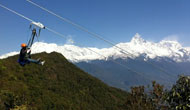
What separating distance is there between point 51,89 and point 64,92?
19.9 feet

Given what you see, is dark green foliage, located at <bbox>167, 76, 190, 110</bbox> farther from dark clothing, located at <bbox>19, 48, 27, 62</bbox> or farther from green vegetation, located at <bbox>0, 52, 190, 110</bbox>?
dark clothing, located at <bbox>19, 48, 27, 62</bbox>

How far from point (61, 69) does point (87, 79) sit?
15089 millimetres

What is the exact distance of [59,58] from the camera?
357 feet

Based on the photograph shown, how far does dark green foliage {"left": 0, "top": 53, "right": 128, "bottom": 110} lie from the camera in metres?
52.6

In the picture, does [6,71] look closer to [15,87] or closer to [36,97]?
[15,87]

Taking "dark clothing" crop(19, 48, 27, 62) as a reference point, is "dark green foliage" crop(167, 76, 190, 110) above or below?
below

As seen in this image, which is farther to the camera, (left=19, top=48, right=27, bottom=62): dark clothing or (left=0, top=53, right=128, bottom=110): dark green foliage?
(left=0, top=53, right=128, bottom=110): dark green foliage

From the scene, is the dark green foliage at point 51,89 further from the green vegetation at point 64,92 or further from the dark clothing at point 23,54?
the dark clothing at point 23,54

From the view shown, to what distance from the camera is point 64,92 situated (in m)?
75.2

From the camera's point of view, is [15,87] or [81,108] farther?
[81,108]

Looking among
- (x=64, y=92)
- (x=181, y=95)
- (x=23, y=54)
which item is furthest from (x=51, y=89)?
(x=181, y=95)

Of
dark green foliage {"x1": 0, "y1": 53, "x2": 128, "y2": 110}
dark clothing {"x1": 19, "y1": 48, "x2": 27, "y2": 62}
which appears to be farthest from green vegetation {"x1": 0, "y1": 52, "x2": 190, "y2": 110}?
dark clothing {"x1": 19, "y1": 48, "x2": 27, "y2": 62}

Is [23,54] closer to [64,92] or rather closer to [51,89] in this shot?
[51,89]

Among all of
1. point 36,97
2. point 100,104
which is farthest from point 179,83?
point 100,104
